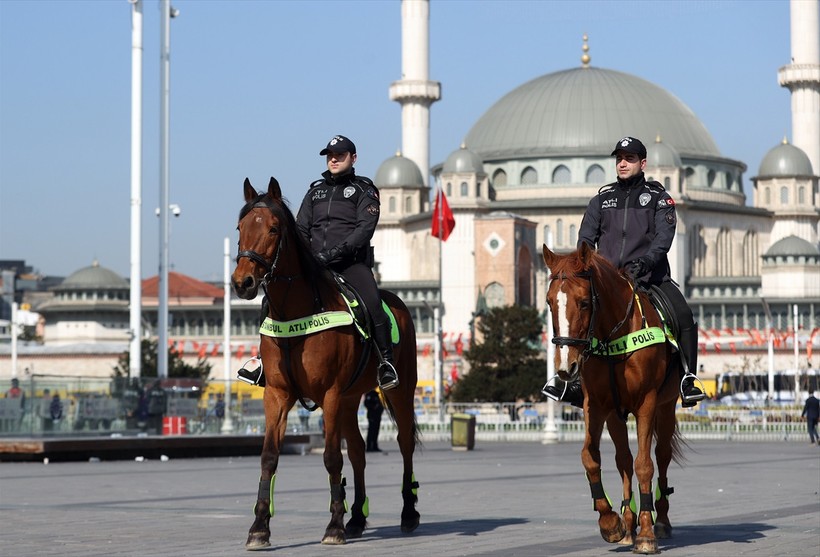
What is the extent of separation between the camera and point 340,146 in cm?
1177

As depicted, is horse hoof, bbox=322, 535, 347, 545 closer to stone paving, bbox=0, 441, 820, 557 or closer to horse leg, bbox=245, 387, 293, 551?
stone paving, bbox=0, 441, 820, 557

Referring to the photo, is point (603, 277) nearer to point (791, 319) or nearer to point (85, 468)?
point (85, 468)

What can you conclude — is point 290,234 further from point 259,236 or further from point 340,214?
point 340,214

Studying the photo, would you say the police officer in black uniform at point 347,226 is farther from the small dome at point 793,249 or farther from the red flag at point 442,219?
the small dome at point 793,249

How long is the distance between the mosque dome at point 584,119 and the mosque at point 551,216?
0.13m

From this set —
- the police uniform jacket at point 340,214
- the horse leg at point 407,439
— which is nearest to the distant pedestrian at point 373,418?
the horse leg at point 407,439

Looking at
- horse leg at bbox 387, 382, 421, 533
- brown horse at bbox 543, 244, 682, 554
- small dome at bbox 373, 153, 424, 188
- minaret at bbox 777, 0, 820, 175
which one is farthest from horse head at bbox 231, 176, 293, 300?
small dome at bbox 373, 153, 424, 188

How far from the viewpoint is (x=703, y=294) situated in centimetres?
11406

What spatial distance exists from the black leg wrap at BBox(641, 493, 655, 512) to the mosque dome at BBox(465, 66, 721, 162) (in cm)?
10828

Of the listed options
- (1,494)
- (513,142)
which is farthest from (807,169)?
(1,494)

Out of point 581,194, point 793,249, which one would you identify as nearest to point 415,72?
point 581,194

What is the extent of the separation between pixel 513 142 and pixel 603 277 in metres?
113

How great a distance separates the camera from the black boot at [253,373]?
11148 millimetres

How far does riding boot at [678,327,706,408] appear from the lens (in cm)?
1096
